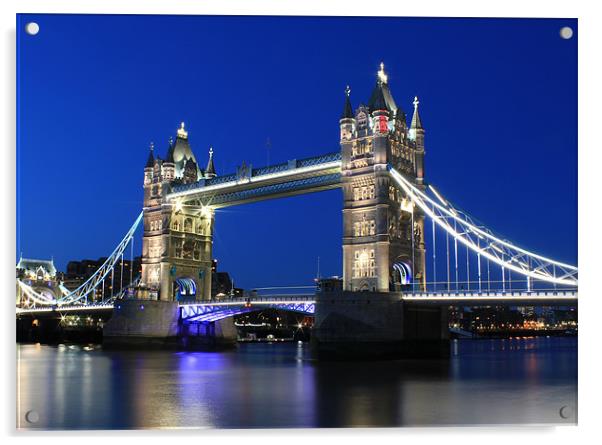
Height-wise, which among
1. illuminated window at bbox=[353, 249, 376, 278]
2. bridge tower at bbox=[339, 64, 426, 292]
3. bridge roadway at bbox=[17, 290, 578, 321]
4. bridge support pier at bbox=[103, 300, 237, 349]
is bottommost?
bridge support pier at bbox=[103, 300, 237, 349]

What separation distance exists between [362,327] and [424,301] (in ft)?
11.6

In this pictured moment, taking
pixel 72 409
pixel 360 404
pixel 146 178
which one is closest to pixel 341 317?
pixel 360 404

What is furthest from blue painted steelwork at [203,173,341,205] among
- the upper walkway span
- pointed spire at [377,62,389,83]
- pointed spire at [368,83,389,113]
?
pointed spire at [377,62,389,83]

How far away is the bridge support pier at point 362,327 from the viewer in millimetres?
39719

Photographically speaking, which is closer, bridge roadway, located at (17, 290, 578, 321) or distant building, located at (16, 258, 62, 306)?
bridge roadway, located at (17, 290, 578, 321)

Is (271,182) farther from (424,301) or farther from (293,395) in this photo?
(293,395)

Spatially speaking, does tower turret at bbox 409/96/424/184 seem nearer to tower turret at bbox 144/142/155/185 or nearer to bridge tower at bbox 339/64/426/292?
bridge tower at bbox 339/64/426/292

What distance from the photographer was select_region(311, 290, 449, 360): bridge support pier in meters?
39.7

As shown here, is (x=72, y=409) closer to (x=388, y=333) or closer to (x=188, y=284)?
(x=388, y=333)

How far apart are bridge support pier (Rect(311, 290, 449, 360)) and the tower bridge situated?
0.20ft

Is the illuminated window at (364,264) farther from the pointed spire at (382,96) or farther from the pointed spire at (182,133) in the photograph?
the pointed spire at (182,133)

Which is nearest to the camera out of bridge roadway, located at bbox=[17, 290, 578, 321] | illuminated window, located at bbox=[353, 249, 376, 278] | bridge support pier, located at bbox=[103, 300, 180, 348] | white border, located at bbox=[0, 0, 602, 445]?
white border, located at bbox=[0, 0, 602, 445]

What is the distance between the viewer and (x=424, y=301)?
4066cm

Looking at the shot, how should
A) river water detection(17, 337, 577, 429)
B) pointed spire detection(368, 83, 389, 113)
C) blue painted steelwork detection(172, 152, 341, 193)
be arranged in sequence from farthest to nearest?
blue painted steelwork detection(172, 152, 341, 193), pointed spire detection(368, 83, 389, 113), river water detection(17, 337, 577, 429)
